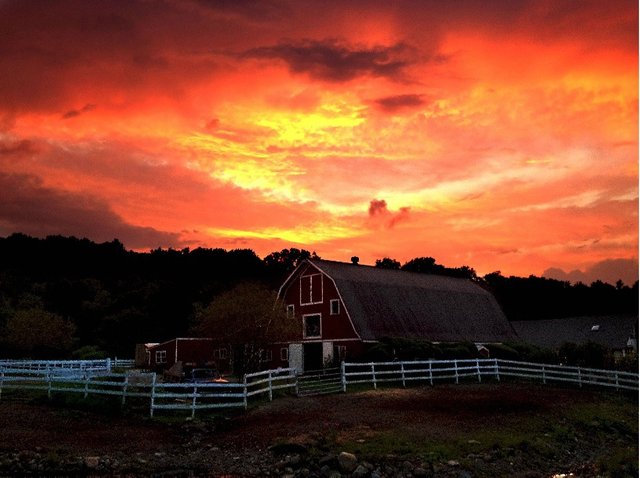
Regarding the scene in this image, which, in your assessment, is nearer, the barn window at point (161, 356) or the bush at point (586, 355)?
the bush at point (586, 355)

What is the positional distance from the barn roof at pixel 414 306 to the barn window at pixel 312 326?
323cm

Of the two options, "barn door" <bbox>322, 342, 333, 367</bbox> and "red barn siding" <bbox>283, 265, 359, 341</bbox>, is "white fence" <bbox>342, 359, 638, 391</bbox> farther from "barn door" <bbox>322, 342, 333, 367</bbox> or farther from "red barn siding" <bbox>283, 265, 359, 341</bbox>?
"red barn siding" <bbox>283, 265, 359, 341</bbox>

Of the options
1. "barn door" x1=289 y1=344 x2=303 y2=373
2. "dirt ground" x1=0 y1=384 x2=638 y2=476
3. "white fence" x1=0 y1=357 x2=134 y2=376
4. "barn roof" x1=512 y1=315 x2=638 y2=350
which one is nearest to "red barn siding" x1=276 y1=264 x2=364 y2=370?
"barn door" x1=289 y1=344 x2=303 y2=373

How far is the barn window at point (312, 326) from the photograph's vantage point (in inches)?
1822

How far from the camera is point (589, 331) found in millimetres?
66812

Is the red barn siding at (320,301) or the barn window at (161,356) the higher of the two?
the red barn siding at (320,301)

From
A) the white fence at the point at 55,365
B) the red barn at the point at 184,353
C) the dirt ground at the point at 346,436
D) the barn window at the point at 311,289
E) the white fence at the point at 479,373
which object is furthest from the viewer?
the red barn at the point at 184,353

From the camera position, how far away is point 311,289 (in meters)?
47.4

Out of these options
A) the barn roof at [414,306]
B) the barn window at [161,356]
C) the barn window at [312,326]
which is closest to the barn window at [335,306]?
the barn roof at [414,306]

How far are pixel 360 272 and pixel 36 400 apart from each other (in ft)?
86.3

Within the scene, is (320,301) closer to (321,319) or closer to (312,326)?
(321,319)

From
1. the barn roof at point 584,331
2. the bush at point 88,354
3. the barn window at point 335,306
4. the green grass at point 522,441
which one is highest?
the barn window at point 335,306

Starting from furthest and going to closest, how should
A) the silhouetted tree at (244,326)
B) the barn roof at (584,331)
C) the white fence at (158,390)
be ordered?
Result: 1. the barn roof at (584,331)
2. the silhouetted tree at (244,326)
3. the white fence at (158,390)

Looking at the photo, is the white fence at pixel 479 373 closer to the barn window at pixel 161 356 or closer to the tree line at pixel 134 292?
the tree line at pixel 134 292
